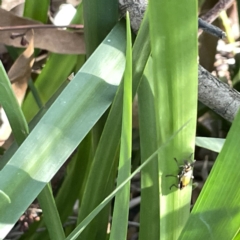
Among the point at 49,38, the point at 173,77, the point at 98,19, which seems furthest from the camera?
the point at 49,38

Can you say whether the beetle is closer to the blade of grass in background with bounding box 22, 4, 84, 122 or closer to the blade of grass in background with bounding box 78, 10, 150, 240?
the blade of grass in background with bounding box 78, 10, 150, 240

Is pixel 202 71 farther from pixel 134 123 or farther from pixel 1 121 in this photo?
pixel 1 121

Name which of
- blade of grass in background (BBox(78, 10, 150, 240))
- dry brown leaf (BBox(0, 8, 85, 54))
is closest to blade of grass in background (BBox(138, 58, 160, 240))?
blade of grass in background (BBox(78, 10, 150, 240))

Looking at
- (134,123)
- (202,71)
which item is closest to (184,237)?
(202,71)

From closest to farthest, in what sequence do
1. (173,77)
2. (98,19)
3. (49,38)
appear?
(173,77), (98,19), (49,38)

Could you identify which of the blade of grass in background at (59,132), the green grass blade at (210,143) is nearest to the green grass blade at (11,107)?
the blade of grass in background at (59,132)

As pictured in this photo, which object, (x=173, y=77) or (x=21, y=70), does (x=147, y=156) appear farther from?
(x=21, y=70)

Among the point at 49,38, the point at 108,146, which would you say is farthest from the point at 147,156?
the point at 49,38
